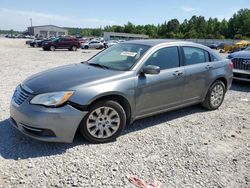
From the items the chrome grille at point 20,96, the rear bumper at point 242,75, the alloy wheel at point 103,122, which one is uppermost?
the chrome grille at point 20,96

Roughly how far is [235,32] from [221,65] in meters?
91.3

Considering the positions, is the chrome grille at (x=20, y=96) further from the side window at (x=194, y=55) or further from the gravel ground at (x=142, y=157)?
the side window at (x=194, y=55)

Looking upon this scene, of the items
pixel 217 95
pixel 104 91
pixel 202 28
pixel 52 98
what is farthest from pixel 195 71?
pixel 202 28

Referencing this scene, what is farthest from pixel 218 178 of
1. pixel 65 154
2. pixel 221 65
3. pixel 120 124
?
pixel 221 65

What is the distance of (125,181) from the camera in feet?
10.2

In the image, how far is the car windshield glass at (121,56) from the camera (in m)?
4.48

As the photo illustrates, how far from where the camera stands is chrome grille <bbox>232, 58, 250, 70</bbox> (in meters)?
8.36

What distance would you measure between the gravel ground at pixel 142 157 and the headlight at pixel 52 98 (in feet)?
2.33

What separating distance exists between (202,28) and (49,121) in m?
101

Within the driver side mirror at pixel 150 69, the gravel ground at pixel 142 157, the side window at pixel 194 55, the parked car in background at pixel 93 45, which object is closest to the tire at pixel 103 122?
the gravel ground at pixel 142 157

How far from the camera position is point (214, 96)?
19.3ft

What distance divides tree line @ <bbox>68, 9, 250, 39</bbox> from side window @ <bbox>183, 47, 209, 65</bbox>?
264 ft

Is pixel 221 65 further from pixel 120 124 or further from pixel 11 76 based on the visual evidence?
pixel 11 76

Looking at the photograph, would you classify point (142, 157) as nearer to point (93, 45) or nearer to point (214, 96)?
point (214, 96)
